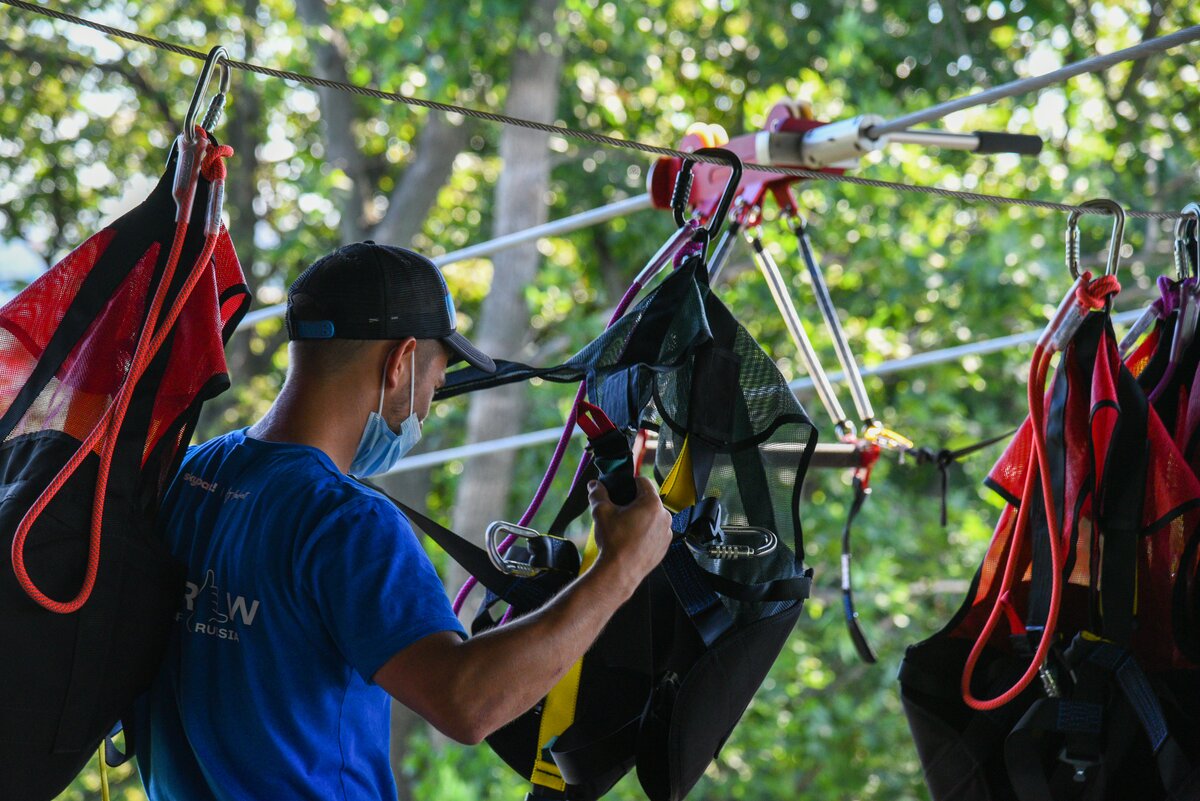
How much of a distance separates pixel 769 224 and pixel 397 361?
508 centimetres

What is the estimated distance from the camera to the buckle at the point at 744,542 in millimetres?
1511

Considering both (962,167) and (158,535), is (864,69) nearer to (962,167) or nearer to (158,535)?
(962,167)

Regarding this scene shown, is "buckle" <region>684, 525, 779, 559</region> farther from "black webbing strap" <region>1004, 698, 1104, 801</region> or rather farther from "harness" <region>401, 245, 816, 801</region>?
"black webbing strap" <region>1004, 698, 1104, 801</region>

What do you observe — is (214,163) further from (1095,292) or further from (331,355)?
(1095,292)

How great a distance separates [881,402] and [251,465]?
5505mm

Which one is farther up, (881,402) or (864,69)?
(864,69)

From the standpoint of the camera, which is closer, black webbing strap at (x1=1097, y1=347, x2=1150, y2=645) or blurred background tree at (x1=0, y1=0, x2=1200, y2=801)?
black webbing strap at (x1=1097, y1=347, x2=1150, y2=645)

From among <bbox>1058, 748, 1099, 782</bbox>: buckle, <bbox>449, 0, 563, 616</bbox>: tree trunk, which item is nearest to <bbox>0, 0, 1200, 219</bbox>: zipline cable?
<bbox>1058, 748, 1099, 782</bbox>: buckle

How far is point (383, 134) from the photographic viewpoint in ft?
25.5

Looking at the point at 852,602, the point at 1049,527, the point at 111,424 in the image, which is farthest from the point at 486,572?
the point at 852,602

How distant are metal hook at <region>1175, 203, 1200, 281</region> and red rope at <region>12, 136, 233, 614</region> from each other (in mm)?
1205

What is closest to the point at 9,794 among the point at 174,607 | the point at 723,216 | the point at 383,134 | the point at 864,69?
the point at 174,607

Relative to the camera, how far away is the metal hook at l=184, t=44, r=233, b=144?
1.28 metres

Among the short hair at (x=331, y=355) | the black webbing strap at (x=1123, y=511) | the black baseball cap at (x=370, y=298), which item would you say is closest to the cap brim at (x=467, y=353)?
the black baseball cap at (x=370, y=298)
